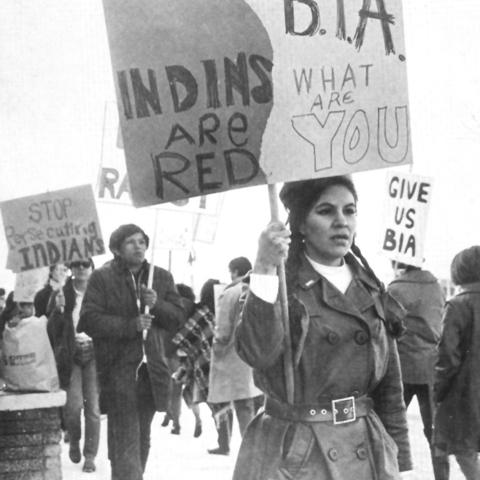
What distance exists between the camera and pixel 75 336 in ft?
29.9

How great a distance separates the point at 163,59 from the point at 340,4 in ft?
2.18

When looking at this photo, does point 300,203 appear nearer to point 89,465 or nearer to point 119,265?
point 119,265

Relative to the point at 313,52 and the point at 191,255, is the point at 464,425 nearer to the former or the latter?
the point at 313,52

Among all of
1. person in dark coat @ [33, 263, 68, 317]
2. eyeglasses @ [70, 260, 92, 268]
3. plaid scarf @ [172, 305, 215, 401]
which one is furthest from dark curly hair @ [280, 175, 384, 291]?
person in dark coat @ [33, 263, 68, 317]

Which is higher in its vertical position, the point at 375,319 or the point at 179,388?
the point at 375,319

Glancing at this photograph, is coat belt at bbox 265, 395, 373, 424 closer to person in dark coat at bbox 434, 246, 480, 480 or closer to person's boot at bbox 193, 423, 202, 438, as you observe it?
person in dark coat at bbox 434, 246, 480, 480

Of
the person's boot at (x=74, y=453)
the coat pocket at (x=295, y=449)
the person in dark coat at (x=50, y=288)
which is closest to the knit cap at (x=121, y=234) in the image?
the person's boot at (x=74, y=453)

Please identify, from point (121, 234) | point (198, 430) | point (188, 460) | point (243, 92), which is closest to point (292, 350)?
point (243, 92)

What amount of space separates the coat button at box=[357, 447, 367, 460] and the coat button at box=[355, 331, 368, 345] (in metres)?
0.34

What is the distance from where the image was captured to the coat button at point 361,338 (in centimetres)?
363

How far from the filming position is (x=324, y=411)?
358 centimetres

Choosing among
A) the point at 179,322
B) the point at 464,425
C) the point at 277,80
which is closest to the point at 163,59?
the point at 277,80

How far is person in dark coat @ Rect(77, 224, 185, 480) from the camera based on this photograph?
721cm

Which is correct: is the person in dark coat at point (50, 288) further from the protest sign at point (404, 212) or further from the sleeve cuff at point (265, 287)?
the sleeve cuff at point (265, 287)
